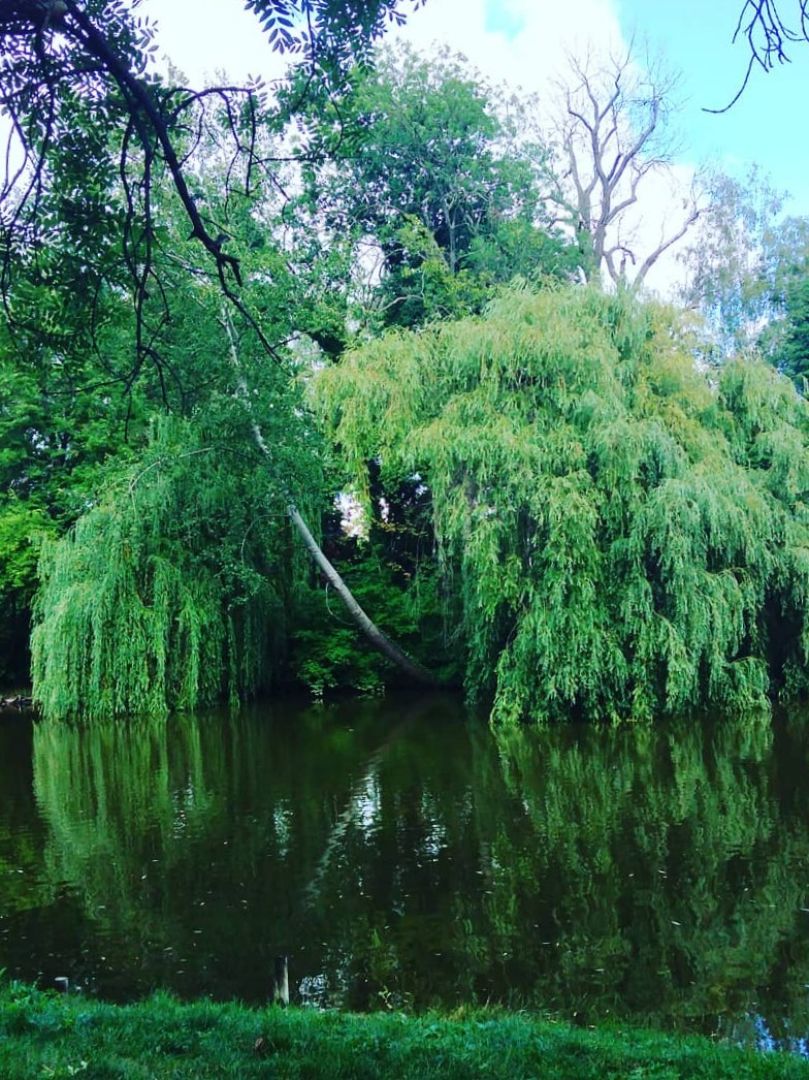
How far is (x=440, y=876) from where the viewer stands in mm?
8383

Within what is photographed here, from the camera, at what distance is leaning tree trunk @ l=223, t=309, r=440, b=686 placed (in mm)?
19828

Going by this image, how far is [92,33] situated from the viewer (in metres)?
3.49

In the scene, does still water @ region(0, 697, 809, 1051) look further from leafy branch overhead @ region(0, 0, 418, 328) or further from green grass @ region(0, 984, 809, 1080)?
leafy branch overhead @ region(0, 0, 418, 328)

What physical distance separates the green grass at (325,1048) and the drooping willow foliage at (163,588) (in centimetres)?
1349

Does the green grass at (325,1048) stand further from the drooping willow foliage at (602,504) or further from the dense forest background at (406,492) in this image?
the drooping willow foliage at (602,504)

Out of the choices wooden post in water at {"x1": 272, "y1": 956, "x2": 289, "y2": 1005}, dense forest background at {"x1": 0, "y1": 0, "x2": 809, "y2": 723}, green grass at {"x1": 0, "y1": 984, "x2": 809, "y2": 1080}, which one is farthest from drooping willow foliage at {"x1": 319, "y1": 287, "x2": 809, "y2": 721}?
green grass at {"x1": 0, "y1": 984, "x2": 809, "y2": 1080}

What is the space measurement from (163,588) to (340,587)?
3.92 metres

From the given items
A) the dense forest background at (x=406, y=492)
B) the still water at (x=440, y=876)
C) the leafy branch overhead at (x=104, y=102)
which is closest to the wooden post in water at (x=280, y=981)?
the still water at (x=440, y=876)

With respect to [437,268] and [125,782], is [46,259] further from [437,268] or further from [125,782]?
[437,268]

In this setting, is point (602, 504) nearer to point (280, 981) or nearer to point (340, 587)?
point (340, 587)

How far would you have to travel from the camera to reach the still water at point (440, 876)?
631 cm

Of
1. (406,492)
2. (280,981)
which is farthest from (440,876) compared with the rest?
(406,492)

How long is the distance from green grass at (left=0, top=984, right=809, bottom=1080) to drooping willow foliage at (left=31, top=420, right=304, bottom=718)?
1349cm

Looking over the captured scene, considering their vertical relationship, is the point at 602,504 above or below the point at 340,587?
above
